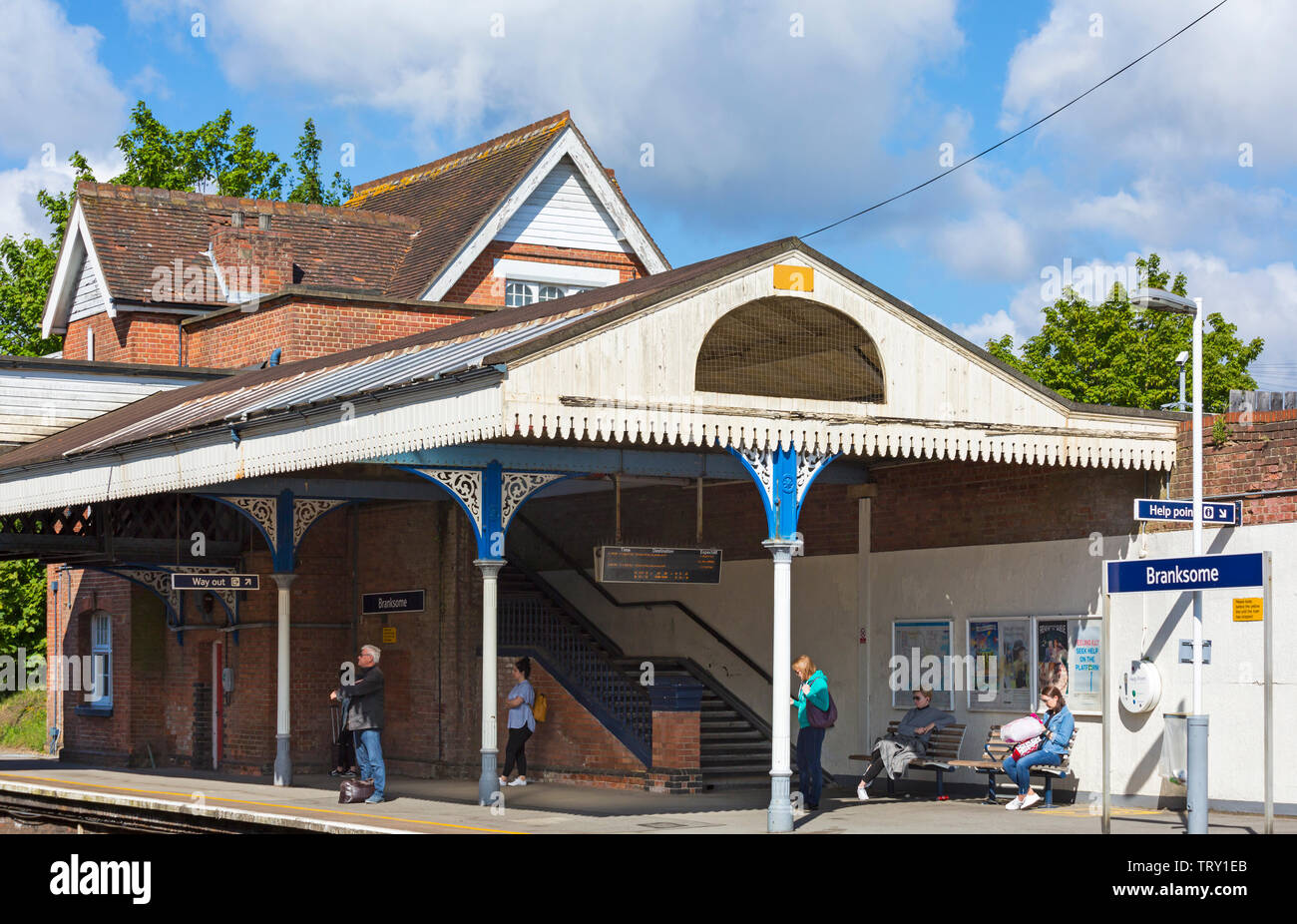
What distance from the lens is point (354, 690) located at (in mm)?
17859

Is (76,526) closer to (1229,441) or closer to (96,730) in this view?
(96,730)

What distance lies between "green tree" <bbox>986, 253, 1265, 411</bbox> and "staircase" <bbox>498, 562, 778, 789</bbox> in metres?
23.2

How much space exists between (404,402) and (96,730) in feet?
52.4

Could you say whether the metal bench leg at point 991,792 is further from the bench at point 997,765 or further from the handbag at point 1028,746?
the handbag at point 1028,746

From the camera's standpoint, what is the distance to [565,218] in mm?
31641

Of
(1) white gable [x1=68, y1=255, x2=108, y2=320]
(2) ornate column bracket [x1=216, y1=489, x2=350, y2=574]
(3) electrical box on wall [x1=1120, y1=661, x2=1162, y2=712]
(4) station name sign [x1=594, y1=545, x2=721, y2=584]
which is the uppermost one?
(1) white gable [x1=68, y1=255, x2=108, y2=320]

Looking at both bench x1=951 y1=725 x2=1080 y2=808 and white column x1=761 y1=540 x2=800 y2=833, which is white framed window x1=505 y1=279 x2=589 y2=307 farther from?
white column x1=761 y1=540 x2=800 y2=833

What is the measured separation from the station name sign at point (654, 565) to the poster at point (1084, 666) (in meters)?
3.72

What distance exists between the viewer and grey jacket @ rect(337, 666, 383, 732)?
17875 millimetres

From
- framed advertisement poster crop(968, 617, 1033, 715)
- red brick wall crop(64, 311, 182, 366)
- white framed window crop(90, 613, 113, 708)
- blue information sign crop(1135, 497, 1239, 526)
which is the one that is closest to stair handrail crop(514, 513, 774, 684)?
framed advertisement poster crop(968, 617, 1033, 715)

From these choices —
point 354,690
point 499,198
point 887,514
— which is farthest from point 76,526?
point 887,514

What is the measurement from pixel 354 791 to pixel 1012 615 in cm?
703

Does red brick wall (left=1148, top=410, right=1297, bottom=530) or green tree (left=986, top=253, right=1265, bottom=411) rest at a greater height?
green tree (left=986, top=253, right=1265, bottom=411)
